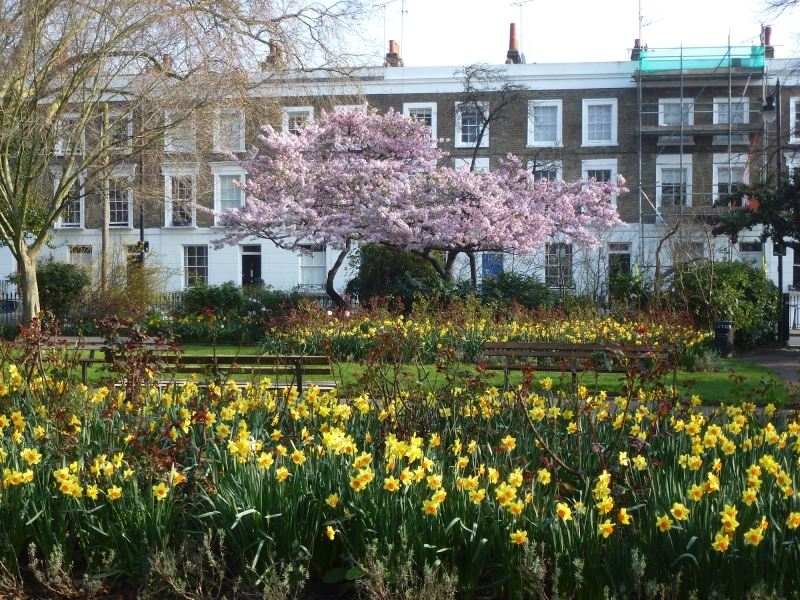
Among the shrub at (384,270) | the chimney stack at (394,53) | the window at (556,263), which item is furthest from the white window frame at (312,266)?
the shrub at (384,270)

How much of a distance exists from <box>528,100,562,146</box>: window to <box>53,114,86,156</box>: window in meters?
21.7

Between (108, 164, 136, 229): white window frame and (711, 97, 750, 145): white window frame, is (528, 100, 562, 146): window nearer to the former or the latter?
(711, 97, 750, 145): white window frame

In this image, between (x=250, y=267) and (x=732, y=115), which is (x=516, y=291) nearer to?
(x=732, y=115)

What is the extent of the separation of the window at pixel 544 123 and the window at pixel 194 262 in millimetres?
13913

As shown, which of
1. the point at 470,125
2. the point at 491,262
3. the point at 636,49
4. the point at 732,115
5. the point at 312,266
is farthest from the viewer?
the point at 312,266

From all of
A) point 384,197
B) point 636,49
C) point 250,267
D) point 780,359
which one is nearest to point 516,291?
point 384,197

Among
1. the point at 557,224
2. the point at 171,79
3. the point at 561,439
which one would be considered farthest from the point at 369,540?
the point at 557,224

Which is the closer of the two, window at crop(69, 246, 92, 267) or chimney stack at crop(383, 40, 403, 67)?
window at crop(69, 246, 92, 267)

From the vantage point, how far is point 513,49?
38719mm

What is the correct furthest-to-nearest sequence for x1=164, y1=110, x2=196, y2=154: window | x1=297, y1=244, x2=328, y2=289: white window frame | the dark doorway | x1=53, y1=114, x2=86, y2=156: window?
1. the dark doorway
2. x1=297, y1=244, x2=328, y2=289: white window frame
3. x1=164, y1=110, x2=196, y2=154: window
4. x1=53, y1=114, x2=86, y2=156: window

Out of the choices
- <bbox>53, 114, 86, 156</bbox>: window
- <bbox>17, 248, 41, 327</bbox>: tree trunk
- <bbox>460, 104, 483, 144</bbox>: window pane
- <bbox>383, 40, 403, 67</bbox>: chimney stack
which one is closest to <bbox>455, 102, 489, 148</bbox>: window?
<bbox>460, 104, 483, 144</bbox>: window pane

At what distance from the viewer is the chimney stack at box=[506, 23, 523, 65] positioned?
38594 millimetres

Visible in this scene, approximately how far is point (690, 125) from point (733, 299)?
1855cm

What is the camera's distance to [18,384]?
734 centimetres
